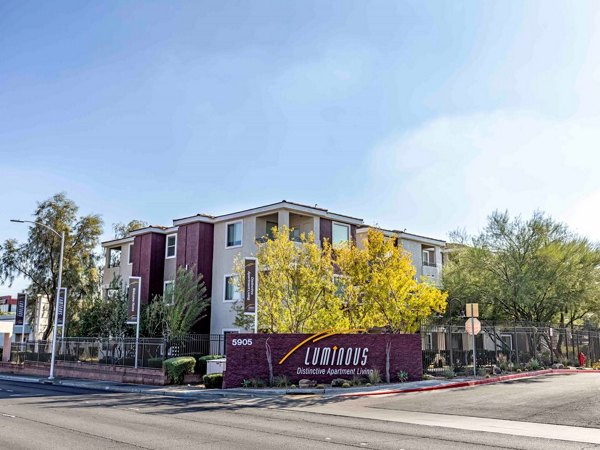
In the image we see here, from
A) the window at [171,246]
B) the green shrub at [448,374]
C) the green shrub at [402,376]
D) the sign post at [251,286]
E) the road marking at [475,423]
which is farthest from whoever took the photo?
the window at [171,246]

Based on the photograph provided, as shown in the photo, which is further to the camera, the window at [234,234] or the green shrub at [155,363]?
the window at [234,234]

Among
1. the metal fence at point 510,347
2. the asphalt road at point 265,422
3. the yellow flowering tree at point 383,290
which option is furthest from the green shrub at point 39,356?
the metal fence at point 510,347

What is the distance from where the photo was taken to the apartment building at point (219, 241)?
35.1 m

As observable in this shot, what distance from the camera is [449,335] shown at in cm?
2886

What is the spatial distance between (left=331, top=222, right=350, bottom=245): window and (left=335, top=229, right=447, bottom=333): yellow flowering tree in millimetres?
8141

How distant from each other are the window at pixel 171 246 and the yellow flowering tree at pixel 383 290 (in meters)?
15.4

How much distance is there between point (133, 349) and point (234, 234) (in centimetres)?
1005

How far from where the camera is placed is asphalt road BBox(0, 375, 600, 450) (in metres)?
11.1

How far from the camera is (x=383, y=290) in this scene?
26844mm

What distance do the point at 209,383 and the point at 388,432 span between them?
1289 cm

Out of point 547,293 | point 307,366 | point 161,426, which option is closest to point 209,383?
point 307,366

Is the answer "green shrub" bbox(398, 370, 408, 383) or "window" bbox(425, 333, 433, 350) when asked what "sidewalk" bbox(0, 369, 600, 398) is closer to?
"green shrub" bbox(398, 370, 408, 383)

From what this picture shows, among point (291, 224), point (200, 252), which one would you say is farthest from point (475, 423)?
point (200, 252)

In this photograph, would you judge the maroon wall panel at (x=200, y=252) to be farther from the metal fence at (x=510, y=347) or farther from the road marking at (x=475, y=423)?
the road marking at (x=475, y=423)
